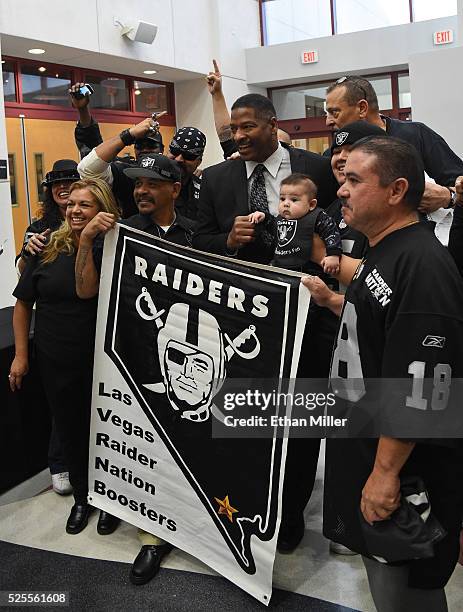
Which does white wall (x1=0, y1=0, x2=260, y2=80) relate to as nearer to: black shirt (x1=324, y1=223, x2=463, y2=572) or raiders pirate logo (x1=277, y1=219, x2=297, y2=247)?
raiders pirate logo (x1=277, y1=219, x2=297, y2=247)

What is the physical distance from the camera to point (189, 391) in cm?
241

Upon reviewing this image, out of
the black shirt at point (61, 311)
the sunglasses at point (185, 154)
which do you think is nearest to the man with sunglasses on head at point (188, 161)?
the sunglasses at point (185, 154)

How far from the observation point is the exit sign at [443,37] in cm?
897

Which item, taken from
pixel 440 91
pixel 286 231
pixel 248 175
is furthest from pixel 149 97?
pixel 286 231

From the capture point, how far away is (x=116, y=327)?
8.61 ft

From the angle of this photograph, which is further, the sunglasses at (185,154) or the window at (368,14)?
the window at (368,14)

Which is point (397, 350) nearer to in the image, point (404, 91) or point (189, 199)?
point (189, 199)

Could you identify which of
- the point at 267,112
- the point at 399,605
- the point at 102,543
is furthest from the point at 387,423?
the point at 102,543

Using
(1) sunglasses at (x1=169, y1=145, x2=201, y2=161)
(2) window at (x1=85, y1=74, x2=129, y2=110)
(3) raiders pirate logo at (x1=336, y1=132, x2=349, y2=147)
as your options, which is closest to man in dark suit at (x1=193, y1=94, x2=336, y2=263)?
(3) raiders pirate logo at (x1=336, y1=132, x2=349, y2=147)

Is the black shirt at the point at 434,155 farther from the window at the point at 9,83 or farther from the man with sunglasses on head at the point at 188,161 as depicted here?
the window at the point at 9,83

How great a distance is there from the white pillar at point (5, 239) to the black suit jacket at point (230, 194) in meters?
4.18

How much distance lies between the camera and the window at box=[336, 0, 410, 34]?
953cm

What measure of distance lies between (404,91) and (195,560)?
351 inches

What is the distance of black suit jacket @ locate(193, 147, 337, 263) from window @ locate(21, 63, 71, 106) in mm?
5808
